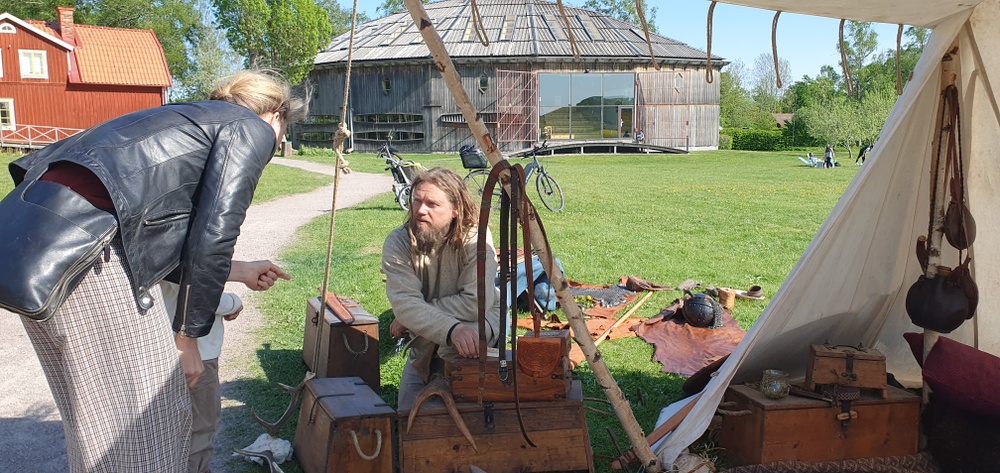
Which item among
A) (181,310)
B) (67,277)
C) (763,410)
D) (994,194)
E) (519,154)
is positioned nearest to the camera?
(67,277)

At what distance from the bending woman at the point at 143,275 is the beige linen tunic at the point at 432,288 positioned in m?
1.12

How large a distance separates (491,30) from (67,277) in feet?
120

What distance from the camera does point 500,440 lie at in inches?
119

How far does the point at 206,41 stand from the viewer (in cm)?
5712

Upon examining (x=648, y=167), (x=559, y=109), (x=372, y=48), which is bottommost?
(x=648, y=167)

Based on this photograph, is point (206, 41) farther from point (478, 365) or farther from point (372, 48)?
point (478, 365)

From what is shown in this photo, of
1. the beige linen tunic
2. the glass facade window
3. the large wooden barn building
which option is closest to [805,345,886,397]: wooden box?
the beige linen tunic

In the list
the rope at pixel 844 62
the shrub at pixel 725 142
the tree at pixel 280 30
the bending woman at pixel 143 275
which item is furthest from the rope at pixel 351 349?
the shrub at pixel 725 142

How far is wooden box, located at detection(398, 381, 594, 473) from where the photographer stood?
9.78 feet

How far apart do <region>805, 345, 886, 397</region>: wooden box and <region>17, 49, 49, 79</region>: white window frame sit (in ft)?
123

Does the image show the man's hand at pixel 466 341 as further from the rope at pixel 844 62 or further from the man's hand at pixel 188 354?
the rope at pixel 844 62

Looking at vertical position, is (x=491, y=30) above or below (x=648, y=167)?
above

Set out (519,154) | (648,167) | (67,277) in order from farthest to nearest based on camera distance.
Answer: (519,154)
(648,167)
(67,277)

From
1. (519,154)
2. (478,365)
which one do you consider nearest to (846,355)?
(478,365)
